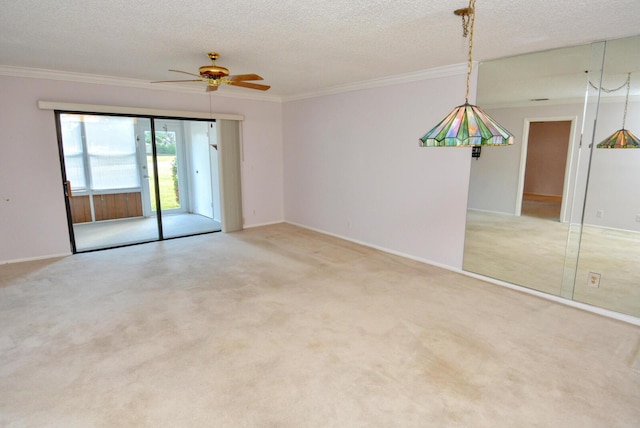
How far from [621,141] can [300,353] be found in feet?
11.0

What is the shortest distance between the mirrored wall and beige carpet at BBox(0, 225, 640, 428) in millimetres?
406

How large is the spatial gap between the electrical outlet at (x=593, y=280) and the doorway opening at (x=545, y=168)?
596mm

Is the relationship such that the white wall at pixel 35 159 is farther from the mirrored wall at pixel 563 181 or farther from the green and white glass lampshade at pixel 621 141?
the green and white glass lampshade at pixel 621 141

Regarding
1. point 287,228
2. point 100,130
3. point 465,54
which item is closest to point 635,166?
point 465,54

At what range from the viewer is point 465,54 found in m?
3.39

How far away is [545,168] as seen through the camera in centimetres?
357

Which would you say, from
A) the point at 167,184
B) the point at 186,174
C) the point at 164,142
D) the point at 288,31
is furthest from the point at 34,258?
the point at 288,31

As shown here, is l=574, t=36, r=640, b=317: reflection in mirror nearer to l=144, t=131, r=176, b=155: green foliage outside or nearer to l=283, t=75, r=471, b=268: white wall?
l=283, t=75, r=471, b=268: white wall

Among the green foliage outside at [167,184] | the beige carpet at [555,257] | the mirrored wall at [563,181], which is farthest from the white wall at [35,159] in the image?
the beige carpet at [555,257]

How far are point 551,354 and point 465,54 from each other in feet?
9.16

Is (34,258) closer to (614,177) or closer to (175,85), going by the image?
(175,85)

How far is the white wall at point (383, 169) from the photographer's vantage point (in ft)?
13.5

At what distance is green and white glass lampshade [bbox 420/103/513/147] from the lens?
1.50 metres

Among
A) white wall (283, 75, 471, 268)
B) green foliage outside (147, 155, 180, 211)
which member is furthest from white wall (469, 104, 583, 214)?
green foliage outside (147, 155, 180, 211)
